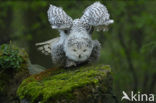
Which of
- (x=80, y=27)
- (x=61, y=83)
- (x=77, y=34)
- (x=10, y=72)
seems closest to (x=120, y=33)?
(x=10, y=72)

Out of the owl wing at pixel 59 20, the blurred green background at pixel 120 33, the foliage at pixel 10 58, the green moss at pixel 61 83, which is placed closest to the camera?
the green moss at pixel 61 83

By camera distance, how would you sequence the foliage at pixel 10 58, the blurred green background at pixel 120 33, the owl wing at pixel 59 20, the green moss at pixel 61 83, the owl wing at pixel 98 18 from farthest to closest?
the blurred green background at pixel 120 33
the foliage at pixel 10 58
the owl wing at pixel 59 20
the owl wing at pixel 98 18
the green moss at pixel 61 83

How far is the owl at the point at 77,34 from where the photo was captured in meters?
5.49

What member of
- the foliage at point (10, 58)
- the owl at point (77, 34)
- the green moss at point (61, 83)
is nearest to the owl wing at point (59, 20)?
the owl at point (77, 34)

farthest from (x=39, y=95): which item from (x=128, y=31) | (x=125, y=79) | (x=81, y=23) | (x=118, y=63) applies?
(x=128, y=31)

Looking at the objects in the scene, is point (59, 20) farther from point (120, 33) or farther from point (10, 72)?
point (120, 33)

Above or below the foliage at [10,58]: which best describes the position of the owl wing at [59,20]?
above

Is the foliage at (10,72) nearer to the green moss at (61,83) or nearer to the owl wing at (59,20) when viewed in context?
the green moss at (61,83)

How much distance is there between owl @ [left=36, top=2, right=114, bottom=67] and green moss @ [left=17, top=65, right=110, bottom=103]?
246 millimetres

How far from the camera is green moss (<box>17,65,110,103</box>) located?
4.57 metres

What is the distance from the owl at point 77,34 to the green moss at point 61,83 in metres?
0.25

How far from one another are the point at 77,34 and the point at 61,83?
1.02 m

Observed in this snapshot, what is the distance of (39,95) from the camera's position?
4758mm

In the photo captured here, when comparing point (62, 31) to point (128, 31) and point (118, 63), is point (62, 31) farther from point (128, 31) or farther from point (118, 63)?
point (128, 31)
